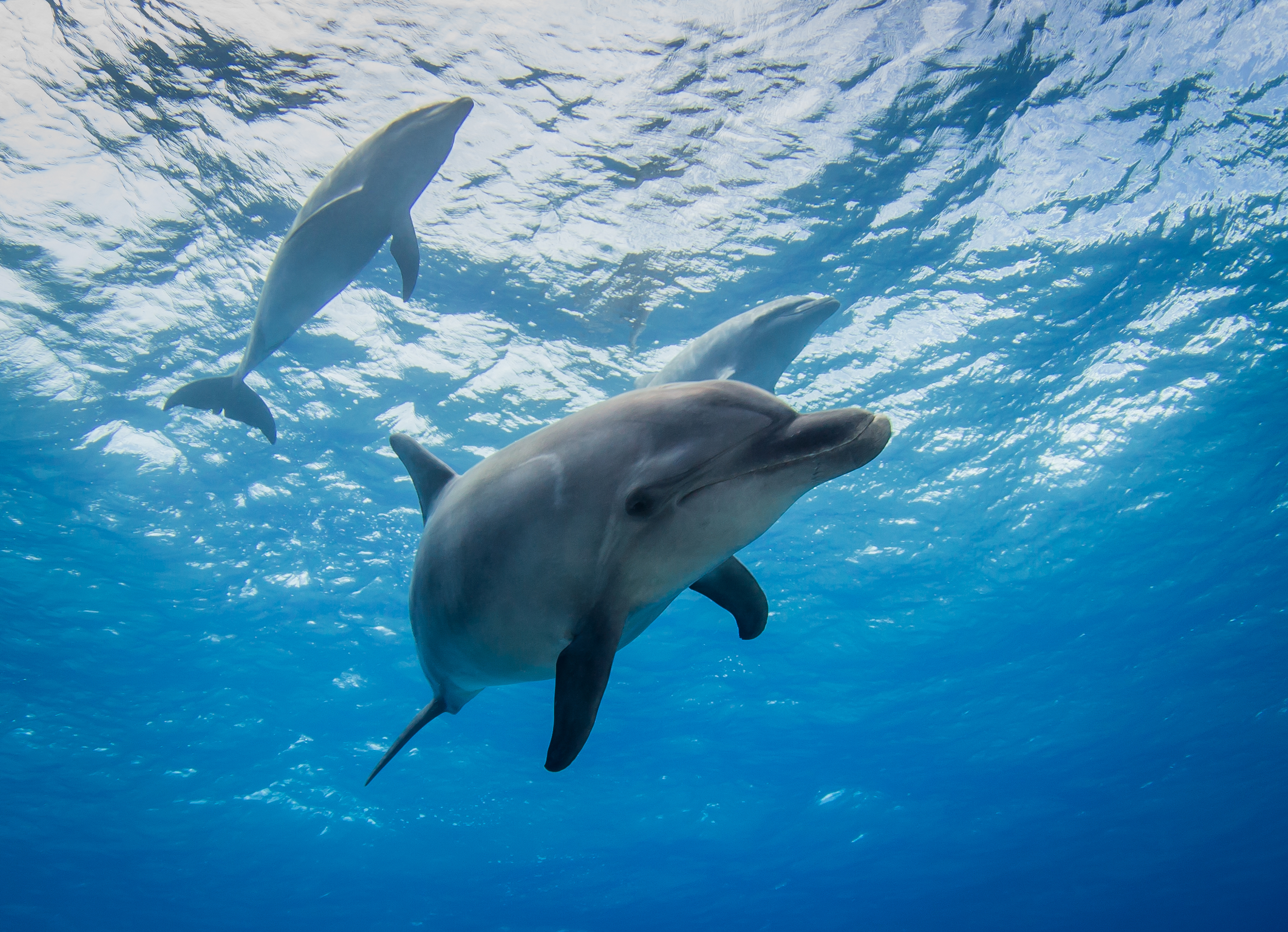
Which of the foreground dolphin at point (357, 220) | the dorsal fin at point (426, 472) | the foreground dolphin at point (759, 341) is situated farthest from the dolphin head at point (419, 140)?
the foreground dolphin at point (759, 341)

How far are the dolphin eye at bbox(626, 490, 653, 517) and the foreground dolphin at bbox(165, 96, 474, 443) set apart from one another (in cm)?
313

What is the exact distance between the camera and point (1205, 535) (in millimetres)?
18141

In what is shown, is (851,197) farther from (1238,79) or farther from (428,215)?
(428,215)

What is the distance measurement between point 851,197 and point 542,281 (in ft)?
13.4

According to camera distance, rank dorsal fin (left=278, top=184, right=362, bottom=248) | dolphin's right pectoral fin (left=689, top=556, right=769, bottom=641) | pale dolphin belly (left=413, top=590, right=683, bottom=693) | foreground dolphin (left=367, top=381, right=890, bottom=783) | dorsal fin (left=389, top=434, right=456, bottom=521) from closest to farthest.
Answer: foreground dolphin (left=367, top=381, right=890, bottom=783) < pale dolphin belly (left=413, top=590, right=683, bottom=693) < dolphin's right pectoral fin (left=689, top=556, right=769, bottom=641) < dorsal fin (left=389, top=434, right=456, bottom=521) < dorsal fin (left=278, top=184, right=362, bottom=248)

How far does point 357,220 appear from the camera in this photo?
457 centimetres

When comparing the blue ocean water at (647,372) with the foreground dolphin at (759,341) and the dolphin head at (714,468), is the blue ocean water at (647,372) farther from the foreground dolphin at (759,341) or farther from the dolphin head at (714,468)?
the dolphin head at (714,468)

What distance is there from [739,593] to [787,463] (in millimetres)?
1126

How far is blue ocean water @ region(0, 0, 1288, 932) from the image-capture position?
7043mm

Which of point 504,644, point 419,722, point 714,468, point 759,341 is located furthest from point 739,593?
point 759,341

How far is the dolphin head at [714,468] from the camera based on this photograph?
169 centimetres

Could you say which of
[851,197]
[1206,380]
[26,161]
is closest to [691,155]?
[851,197]

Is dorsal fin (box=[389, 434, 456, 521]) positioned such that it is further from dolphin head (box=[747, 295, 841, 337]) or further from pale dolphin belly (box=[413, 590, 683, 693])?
dolphin head (box=[747, 295, 841, 337])

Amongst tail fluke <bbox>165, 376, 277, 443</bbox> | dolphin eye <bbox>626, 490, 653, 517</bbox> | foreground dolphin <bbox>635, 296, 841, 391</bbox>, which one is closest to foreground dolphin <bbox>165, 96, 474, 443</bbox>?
tail fluke <bbox>165, 376, 277, 443</bbox>
